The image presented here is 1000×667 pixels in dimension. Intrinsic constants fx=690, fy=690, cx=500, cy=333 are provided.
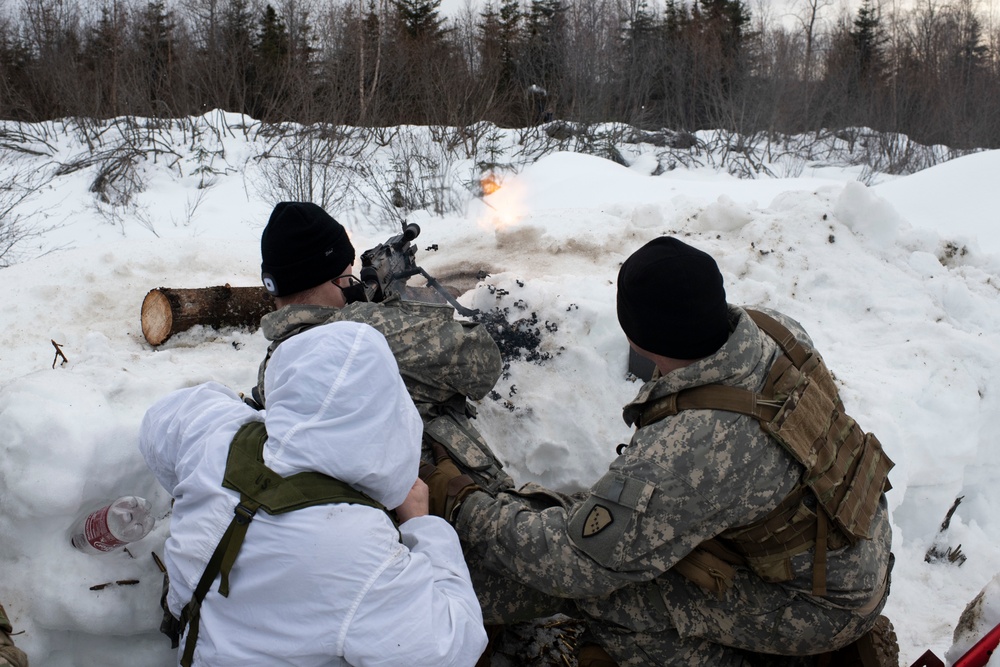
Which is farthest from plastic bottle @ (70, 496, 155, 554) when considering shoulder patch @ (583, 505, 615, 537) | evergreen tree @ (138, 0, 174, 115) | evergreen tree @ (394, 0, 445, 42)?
evergreen tree @ (394, 0, 445, 42)

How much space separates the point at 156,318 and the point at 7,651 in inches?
83.2

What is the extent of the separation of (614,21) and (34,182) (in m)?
14.0

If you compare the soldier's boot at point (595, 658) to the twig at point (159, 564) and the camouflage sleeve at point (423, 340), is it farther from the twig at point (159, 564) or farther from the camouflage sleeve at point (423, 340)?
the twig at point (159, 564)

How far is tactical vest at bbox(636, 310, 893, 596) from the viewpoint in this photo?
1875 millimetres

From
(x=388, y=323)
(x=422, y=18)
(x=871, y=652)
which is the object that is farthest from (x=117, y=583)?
(x=422, y=18)

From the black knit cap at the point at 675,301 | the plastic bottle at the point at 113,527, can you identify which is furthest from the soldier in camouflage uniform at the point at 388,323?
the black knit cap at the point at 675,301

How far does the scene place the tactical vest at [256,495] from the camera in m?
1.38

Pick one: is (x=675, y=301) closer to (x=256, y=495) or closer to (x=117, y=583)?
(x=256, y=495)

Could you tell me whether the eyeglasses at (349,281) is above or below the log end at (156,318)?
above

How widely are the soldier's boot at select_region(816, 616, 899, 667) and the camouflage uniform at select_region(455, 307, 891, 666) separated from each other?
90mm

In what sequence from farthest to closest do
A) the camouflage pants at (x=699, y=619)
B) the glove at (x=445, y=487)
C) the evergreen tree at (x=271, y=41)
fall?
the evergreen tree at (x=271, y=41)
the glove at (x=445, y=487)
the camouflage pants at (x=699, y=619)

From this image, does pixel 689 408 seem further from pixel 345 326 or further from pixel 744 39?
pixel 744 39

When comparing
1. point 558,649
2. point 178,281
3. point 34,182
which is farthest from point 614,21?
point 558,649

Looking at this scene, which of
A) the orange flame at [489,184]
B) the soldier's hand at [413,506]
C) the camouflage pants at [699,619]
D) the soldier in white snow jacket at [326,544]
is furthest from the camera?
the orange flame at [489,184]
